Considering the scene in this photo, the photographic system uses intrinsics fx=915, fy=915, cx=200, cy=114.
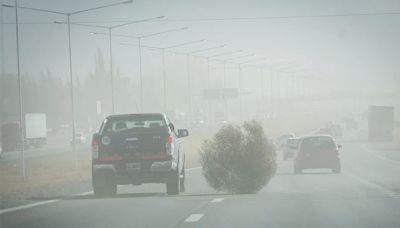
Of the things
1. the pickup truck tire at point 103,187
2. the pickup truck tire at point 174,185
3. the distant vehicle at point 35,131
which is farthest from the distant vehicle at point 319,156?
the distant vehicle at point 35,131

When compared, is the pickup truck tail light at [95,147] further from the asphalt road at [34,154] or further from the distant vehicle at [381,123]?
the distant vehicle at [381,123]

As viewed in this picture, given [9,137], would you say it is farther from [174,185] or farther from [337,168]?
[174,185]

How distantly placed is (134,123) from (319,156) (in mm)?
19685

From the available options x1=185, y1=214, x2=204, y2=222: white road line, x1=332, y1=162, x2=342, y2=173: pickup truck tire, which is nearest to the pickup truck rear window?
x1=185, y1=214, x2=204, y2=222: white road line

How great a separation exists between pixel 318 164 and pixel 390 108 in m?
51.6

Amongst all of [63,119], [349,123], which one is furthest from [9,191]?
[63,119]

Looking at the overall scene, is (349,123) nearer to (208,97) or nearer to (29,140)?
(208,97)

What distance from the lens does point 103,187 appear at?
2339cm

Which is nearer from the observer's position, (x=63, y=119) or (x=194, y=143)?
(x=194, y=143)

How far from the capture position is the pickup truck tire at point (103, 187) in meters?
21.9

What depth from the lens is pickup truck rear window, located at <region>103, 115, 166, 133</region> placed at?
72.4ft

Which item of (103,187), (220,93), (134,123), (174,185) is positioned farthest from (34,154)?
(220,93)

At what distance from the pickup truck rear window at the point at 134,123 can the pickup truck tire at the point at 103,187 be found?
1.19 meters

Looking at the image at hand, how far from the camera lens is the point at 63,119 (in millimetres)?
161375
